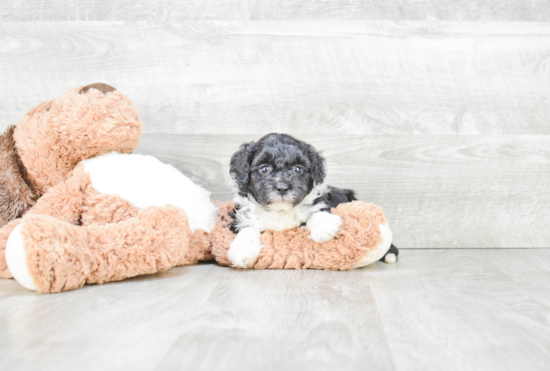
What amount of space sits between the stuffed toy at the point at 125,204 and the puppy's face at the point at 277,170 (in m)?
0.16

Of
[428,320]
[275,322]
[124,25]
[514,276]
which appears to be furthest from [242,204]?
[124,25]

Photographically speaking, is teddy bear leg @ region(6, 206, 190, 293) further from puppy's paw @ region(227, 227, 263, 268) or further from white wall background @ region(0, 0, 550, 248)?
white wall background @ region(0, 0, 550, 248)

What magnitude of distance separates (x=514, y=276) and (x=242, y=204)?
1.00 meters

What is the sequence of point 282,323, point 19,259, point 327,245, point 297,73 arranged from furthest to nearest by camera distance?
point 297,73 < point 327,245 < point 19,259 < point 282,323

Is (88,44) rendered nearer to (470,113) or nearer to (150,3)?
(150,3)

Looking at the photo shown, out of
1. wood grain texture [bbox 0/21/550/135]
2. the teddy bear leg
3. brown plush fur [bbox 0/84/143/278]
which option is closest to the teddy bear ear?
brown plush fur [bbox 0/84/143/278]

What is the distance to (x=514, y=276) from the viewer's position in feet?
5.47

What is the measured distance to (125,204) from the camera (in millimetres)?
1722

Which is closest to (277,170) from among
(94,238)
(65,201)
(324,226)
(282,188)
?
(282,188)

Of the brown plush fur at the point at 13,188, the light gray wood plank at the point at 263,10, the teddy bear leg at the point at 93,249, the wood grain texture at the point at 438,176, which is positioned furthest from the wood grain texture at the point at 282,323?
the light gray wood plank at the point at 263,10

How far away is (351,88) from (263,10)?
57 cm

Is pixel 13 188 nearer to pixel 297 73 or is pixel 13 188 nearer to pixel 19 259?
pixel 19 259

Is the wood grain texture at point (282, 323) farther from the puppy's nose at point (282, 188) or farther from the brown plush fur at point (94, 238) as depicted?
the puppy's nose at point (282, 188)

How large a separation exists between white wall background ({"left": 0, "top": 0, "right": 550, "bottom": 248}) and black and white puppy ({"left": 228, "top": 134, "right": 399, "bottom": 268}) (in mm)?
548
